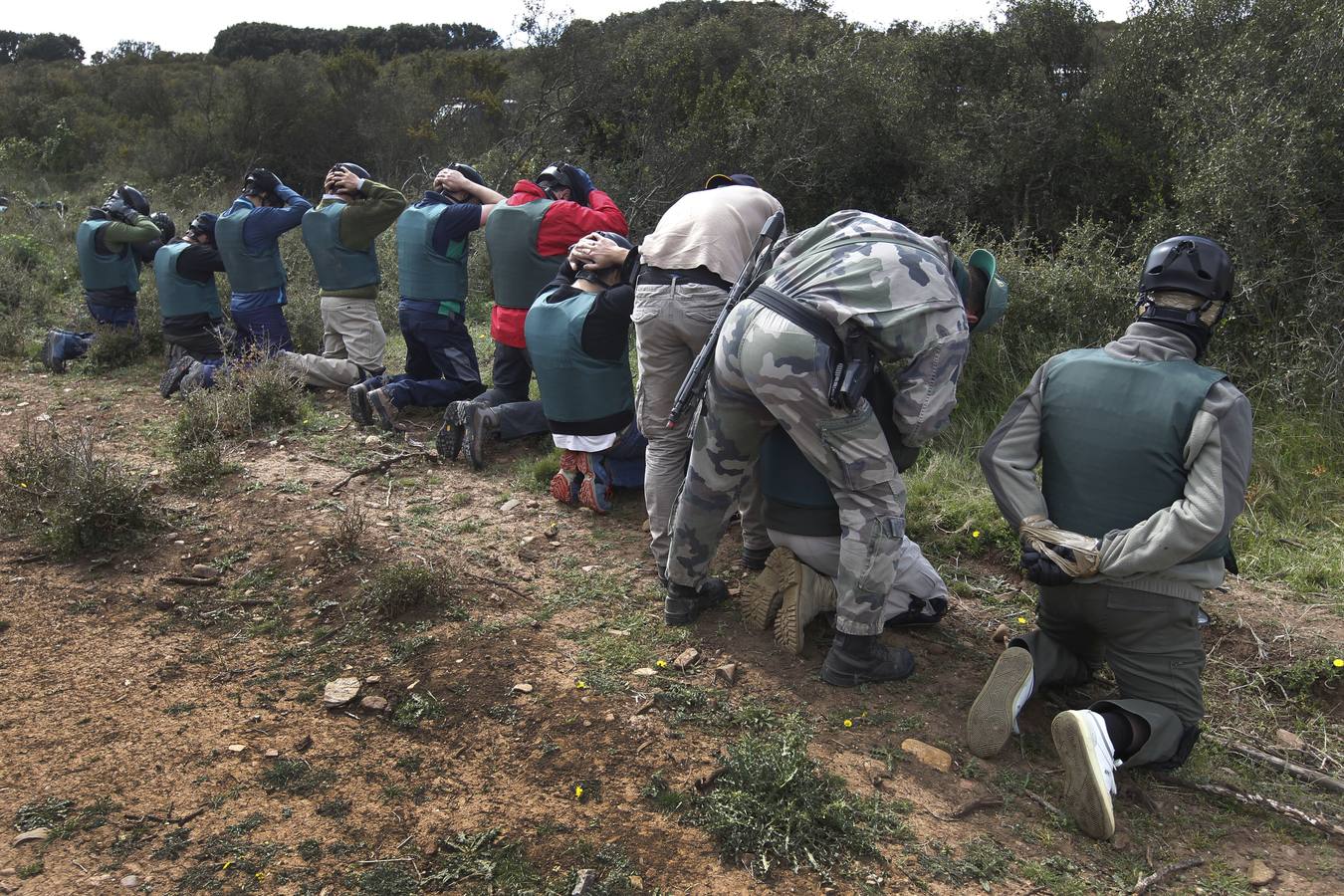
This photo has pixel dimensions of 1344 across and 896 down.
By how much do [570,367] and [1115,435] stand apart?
282 centimetres

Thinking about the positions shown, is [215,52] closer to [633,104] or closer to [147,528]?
[633,104]

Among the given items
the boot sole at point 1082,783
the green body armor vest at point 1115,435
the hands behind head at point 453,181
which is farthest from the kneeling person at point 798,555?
the hands behind head at point 453,181

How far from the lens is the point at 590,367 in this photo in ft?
16.8

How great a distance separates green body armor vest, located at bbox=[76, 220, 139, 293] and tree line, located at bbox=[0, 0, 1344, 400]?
489 cm

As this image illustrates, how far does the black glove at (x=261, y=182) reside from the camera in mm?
7768

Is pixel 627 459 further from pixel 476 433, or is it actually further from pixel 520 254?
pixel 520 254

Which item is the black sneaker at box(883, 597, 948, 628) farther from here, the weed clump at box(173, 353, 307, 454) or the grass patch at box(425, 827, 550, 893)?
the weed clump at box(173, 353, 307, 454)

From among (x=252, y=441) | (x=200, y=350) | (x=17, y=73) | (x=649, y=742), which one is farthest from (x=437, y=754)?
(x=17, y=73)

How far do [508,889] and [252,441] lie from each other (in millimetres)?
4507

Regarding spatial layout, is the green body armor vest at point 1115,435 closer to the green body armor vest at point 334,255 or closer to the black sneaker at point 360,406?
the black sneaker at point 360,406

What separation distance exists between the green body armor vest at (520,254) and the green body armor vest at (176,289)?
335 centimetres

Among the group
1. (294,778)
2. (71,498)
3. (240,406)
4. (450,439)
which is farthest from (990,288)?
(240,406)

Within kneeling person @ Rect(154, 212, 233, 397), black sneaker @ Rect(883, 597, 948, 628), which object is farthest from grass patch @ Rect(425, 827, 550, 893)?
kneeling person @ Rect(154, 212, 233, 397)

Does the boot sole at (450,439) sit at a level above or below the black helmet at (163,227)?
below
